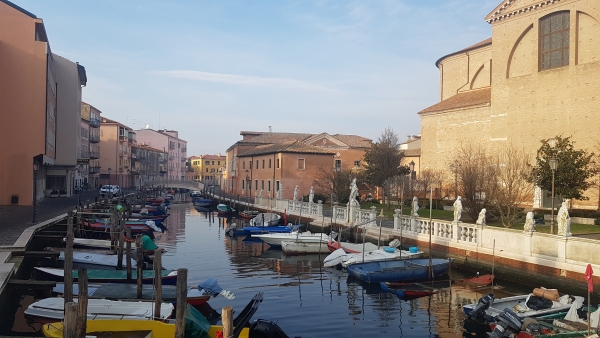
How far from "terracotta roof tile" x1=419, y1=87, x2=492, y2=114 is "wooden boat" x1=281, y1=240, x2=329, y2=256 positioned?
65.6ft

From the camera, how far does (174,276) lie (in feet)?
51.0

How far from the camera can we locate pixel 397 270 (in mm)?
17297

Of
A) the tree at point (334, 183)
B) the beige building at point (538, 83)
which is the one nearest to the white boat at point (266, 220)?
the tree at point (334, 183)

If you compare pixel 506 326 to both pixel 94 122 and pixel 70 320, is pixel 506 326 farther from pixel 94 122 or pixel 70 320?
pixel 94 122

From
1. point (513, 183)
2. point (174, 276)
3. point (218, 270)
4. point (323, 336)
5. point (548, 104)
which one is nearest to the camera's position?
point (323, 336)

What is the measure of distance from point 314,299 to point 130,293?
18.0ft

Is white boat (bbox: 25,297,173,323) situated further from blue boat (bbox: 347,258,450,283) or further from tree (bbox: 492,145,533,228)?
tree (bbox: 492,145,533,228)

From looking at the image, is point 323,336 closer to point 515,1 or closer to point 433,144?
point 515,1

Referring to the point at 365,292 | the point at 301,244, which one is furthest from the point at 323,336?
the point at 301,244

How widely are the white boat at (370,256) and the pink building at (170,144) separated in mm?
92914

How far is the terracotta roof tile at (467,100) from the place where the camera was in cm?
3925

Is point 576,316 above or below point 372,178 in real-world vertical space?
below

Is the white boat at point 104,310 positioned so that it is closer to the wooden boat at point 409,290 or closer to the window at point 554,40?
the wooden boat at point 409,290

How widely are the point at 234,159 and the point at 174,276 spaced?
173 ft
